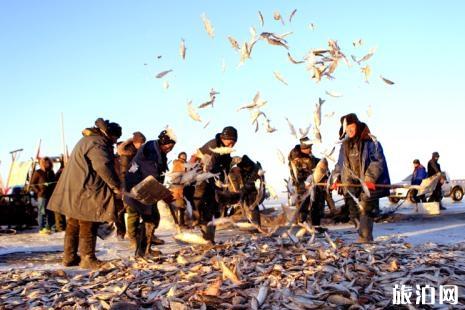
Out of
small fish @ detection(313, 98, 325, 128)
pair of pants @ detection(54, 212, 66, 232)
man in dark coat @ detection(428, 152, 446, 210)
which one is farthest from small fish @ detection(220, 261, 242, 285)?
man in dark coat @ detection(428, 152, 446, 210)

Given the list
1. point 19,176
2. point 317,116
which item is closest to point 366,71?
point 317,116

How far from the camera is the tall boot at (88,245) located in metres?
6.39

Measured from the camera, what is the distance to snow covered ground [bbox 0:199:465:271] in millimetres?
7742

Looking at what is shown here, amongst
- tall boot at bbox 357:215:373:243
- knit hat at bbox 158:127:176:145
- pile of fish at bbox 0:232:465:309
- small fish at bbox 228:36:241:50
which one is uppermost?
small fish at bbox 228:36:241:50

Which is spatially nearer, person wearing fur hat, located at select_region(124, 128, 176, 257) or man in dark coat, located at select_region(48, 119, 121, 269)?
man in dark coat, located at select_region(48, 119, 121, 269)

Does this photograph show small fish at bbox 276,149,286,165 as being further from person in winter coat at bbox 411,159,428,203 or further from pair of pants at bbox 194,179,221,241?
person in winter coat at bbox 411,159,428,203

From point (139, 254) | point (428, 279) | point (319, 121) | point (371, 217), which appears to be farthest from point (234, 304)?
point (371, 217)

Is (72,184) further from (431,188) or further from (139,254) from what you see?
(431,188)

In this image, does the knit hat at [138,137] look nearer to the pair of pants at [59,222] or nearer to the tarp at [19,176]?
the pair of pants at [59,222]

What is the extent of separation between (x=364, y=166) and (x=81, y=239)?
3943 mm

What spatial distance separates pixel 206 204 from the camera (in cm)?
749

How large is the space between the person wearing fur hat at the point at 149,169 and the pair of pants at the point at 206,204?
58 centimetres

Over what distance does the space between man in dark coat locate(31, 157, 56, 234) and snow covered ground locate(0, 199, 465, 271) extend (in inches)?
29.5

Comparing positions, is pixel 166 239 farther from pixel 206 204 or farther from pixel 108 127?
pixel 108 127
